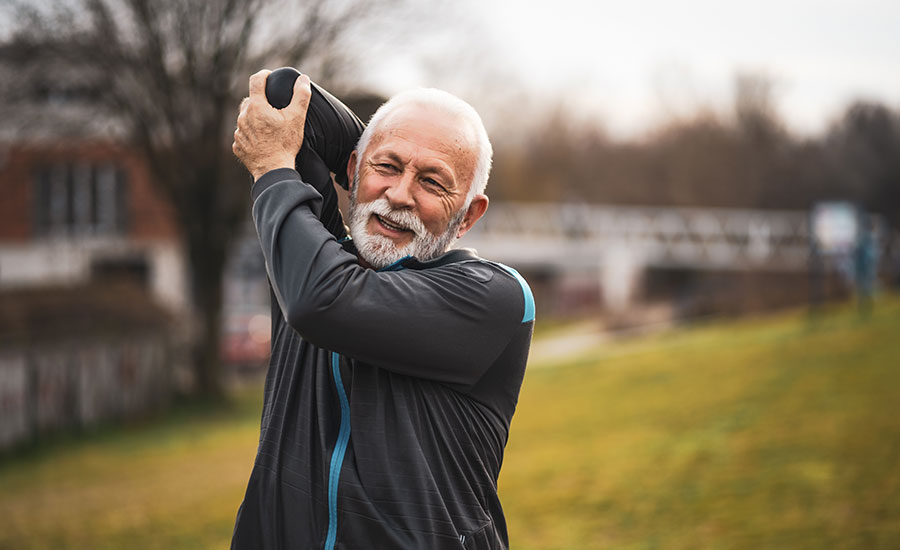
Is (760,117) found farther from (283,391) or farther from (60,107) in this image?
(283,391)

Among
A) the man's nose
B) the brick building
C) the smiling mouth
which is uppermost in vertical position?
the man's nose

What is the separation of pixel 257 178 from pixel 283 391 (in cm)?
51

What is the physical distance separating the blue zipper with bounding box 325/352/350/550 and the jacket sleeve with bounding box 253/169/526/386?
15 cm

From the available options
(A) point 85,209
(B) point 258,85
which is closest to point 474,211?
(B) point 258,85

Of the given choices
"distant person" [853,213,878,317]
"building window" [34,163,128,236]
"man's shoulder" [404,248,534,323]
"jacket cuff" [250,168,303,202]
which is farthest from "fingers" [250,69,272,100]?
"building window" [34,163,128,236]

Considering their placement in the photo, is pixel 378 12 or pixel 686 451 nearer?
pixel 686 451

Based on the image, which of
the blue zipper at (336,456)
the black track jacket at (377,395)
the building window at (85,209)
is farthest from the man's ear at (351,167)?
the building window at (85,209)

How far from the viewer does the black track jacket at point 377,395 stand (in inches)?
70.6

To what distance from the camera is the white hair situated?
2051 mm

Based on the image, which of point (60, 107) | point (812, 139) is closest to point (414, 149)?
point (60, 107)

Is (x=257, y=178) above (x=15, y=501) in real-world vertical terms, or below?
above

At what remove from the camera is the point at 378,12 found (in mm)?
16453

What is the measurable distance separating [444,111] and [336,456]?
33.0 inches

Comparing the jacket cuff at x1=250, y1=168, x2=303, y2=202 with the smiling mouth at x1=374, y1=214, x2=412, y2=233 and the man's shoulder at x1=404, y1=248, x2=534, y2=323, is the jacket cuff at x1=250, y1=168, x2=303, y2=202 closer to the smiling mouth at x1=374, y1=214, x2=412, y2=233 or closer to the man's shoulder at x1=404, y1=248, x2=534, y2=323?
the smiling mouth at x1=374, y1=214, x2=412, y2=233
